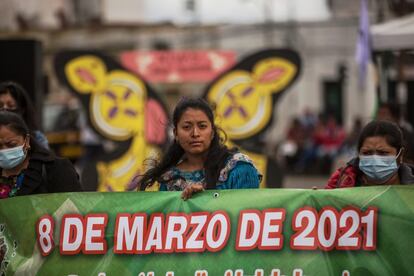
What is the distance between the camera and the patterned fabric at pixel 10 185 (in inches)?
267

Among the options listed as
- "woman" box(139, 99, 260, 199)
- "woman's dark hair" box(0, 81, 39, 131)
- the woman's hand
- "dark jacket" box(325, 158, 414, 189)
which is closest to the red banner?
"woman's dark hair" box(0, 81, 39, 131)

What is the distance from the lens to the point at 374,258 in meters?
5.94

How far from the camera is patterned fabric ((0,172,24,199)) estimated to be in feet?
22.3

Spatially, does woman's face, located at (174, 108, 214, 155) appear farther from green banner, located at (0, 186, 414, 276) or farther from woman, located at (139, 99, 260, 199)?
green banner, located at (0, 186, 414, 276)

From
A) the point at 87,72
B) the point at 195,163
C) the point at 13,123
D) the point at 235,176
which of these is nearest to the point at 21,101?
the point at 13,123

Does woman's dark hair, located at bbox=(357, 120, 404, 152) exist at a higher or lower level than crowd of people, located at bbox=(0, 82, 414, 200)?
higher

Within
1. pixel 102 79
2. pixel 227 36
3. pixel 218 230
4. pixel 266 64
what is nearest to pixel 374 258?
pixel 218 230

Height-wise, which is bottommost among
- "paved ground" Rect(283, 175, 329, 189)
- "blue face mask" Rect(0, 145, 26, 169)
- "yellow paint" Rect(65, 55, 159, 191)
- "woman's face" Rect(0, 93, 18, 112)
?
"paved ground" Rect(283, 175, 329, 189)

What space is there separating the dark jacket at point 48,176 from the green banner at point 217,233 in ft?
1.20

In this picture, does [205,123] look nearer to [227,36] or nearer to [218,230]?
[218,230]

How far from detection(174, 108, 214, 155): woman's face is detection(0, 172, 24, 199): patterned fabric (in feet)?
3.12

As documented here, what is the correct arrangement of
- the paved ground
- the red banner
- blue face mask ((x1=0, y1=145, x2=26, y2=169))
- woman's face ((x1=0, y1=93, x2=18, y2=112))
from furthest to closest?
the paved ground → the red banner → woman's face ((x1=0, y1=93, x2=18, y2=112)) → blue face mask ((x1=0, y1=145, x2=26, y2=169))

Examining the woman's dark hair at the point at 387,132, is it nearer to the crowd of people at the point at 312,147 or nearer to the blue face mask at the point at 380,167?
the blue face mask at the point at 380,167

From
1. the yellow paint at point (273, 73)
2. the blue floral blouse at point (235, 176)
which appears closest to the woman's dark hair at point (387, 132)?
the blue floral blouse at point (235, 176)
